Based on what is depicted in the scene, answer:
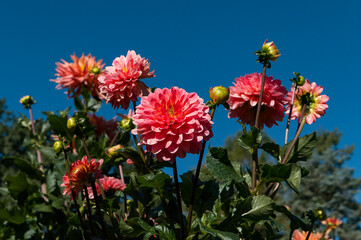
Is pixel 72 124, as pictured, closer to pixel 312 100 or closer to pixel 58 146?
pixel 58 146

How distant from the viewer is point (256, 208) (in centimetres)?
99

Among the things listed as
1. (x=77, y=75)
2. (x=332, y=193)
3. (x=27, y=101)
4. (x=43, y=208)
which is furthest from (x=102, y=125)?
(x=332, y=193)

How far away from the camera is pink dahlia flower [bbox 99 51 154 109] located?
118 centimetres

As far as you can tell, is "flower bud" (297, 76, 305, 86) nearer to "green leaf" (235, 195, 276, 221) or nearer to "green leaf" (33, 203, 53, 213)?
"green leaf" (235, 195, 276, 221)

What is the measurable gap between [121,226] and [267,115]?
2.02 ft

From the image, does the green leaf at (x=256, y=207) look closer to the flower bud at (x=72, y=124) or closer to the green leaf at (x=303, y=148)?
the green leaf at (x=303, y=148)

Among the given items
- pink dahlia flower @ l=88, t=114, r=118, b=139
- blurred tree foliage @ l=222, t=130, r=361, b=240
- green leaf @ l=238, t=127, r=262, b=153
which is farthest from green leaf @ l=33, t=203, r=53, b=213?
blurred tree foliage @ l=222, t=130, r=361, b=240

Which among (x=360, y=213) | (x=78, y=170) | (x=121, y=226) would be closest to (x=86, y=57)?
(x=78, y=170)

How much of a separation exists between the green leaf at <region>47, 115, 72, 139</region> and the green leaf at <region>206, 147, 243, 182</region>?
0.80m

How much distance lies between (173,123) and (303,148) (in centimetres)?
47

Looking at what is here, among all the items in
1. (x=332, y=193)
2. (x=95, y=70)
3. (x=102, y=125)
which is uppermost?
(x=332, y=193)

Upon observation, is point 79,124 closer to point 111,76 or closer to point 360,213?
point 111,76

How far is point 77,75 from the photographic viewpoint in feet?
6.90

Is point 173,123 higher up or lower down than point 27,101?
lower down
